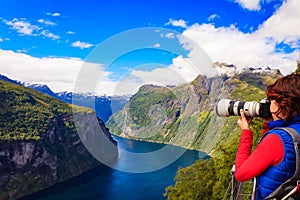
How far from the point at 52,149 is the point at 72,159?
7.83m

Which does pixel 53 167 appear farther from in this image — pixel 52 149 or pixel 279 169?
pixel 279 169

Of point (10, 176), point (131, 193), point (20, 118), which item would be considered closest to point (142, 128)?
point (131, 193)

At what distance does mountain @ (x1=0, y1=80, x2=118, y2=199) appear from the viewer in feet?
296

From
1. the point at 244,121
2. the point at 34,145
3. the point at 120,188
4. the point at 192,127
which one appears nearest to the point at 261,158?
the point at 244,121

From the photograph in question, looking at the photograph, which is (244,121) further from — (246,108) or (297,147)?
(297,147)

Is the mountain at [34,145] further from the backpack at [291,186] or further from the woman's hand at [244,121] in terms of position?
the backpack at [291,186]

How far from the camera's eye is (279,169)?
6.92ft

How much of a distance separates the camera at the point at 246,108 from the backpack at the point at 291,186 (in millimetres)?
312

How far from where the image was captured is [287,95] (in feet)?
7.38

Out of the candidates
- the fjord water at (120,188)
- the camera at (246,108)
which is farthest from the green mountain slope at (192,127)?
the fjord water at (120,188)

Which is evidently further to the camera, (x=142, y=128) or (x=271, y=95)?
(x=142, y=128)

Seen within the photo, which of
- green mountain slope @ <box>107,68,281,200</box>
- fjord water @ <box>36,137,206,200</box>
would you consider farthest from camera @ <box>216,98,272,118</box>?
fjord water @ <box>36,137,206,200</box>

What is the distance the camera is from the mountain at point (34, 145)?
90125mm

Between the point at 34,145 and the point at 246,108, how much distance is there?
10826cm
